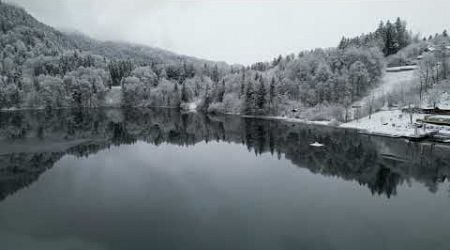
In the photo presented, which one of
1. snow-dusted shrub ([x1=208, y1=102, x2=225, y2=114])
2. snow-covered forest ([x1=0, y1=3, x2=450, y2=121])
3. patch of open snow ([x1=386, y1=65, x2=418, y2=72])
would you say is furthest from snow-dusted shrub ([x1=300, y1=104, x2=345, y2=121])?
patch of open snow ([x1=386, y1=65, x2=418, y2=72])

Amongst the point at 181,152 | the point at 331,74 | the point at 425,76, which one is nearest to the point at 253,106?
the point at 331,74

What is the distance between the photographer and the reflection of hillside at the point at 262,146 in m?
41.9

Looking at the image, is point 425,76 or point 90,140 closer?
point 90,140

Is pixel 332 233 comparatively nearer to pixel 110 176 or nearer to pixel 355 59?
pixel 110 176

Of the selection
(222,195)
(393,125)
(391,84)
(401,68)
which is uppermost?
(401,68)

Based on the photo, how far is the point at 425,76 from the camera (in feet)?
317

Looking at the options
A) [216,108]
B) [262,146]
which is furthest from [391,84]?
[262,146]

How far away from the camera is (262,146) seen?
6319 cm

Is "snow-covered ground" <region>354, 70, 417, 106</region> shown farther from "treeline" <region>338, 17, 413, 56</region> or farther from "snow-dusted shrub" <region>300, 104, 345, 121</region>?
"treeline" <region>338, 17, 413, 56</region>

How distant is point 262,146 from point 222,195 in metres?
30.7

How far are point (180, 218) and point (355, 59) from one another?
107m

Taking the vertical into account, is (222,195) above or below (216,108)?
below

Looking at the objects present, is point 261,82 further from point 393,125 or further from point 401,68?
point 401,68

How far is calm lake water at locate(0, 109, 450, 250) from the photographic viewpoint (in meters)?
24.0
